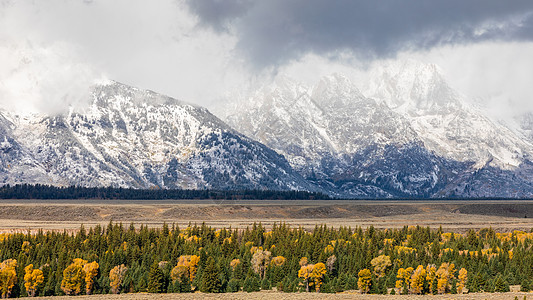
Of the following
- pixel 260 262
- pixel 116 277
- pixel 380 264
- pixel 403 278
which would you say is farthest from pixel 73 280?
pixel 403 278

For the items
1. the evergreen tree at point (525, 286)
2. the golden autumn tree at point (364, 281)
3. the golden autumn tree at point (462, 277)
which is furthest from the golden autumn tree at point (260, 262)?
the evergreen tree at point (525, 286)

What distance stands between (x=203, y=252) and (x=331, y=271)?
34779 mm

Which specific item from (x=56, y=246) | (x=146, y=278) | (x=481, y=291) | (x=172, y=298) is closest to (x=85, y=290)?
(x=146, y=278)

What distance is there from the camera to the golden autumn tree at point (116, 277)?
152750mm

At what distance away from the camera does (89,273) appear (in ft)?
512

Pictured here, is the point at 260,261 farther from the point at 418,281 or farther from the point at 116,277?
the point at 418,281

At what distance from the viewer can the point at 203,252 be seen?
178 meters

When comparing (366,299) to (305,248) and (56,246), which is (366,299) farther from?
(56,246)

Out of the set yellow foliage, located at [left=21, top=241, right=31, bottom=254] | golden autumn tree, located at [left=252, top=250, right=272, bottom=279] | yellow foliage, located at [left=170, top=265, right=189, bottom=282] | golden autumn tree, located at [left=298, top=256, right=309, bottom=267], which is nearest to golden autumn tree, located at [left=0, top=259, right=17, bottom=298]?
yellow foliage, located at [left=21, top=241, right=31, bottom=254]

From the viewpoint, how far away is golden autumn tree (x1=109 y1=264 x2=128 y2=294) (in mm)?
152750

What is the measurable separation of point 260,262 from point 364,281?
102 feet

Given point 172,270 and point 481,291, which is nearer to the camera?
point 481,291

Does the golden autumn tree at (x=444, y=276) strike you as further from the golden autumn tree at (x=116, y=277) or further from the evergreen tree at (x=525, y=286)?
the golden autumn tree at (x=116, y=277)

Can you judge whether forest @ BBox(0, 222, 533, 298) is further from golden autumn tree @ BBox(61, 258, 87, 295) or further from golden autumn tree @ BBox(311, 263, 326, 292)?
golden autumn tree @ BBox(311, 263, 326, 292)
